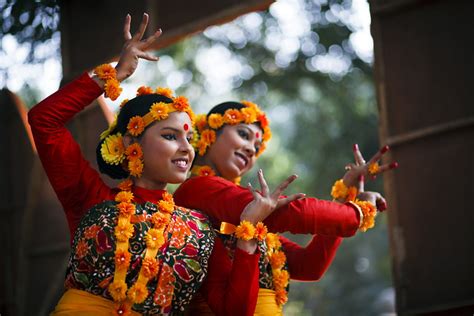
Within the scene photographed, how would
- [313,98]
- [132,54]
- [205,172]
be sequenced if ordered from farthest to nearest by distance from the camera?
[313,98], [205,172], [132,54]

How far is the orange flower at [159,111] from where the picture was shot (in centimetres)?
299

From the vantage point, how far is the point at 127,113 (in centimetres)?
306

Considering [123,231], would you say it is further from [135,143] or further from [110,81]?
[110,81]

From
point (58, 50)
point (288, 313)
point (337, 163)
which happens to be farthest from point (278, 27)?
point (58, 50)

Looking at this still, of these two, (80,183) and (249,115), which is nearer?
(80,183)

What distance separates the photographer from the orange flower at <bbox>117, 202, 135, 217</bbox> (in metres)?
2.80

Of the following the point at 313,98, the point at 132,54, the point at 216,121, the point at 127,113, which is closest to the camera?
the point at 132,54

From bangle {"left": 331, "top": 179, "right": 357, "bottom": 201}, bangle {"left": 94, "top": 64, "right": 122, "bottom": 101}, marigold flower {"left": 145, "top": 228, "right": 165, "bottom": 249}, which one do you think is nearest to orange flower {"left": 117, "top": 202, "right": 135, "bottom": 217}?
marigold flower {"left": 145, "top": 228, "right": 165, "bottom": 249}

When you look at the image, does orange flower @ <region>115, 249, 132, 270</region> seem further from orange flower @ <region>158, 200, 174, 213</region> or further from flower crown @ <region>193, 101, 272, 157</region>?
flower crown @ <region>193, 101, 272, 157</region>

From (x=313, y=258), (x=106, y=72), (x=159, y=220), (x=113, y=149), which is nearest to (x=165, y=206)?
(x=159, y=220)

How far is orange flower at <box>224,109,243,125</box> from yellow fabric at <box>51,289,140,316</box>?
119 centimetres

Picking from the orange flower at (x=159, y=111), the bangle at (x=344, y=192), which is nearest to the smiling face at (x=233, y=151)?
the bangle at (x=344, y=192)

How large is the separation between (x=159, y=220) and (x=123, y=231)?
161mm

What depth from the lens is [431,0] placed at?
4.71m
